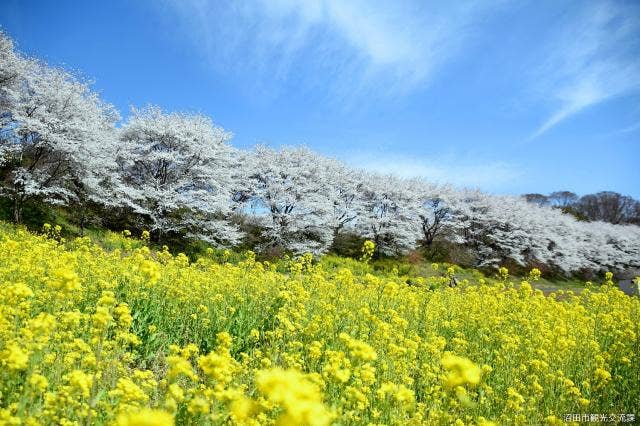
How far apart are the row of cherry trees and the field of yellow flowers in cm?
1044

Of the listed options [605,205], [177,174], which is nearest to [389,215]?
[177,174]

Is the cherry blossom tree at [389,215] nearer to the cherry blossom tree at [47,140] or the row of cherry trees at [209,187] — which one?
the row of cherry trees at [209,187]

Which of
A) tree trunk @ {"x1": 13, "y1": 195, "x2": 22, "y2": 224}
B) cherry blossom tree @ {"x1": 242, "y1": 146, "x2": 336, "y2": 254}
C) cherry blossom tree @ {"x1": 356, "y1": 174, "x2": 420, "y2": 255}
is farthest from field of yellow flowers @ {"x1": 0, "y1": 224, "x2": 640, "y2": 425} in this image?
cherry blossom tree @ {"x1": 356, "y1": 174, "x2": 420, "y2": 255}

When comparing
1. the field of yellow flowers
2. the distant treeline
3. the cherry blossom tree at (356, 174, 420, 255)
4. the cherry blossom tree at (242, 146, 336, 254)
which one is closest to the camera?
the field of yellow flowers

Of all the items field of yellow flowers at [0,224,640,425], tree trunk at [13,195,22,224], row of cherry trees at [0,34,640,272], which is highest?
row of cherry trees at [0,34,640,272]

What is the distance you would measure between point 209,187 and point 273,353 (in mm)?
18960

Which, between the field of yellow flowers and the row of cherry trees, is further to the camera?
the row of cherry trees

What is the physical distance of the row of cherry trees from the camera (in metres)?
16.9

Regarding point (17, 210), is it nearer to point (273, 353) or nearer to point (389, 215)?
point (273, 353)

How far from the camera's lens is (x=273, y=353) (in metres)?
4.59

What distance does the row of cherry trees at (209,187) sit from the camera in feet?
55.4

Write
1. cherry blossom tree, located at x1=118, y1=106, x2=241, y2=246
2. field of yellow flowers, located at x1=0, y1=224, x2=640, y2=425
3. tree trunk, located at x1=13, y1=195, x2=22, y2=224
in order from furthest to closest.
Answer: cherry blossom tree, located at x1=118, y1=106, x2=241, y2=246 < tree trunk, located at x1=13, y1=195, x2=22, y2=224 < field of yellow flowers, located at x1=0, y1=224, x2=640, y2=425

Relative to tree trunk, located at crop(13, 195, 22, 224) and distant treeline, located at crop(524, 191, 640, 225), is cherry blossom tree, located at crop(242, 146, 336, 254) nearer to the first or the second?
tree trunk, located at crop(13, 195, 22, 224)

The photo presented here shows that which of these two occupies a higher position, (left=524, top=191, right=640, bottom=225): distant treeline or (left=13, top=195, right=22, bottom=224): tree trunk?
(left=524, top=191, right=640, bottom=225): distant treeline
